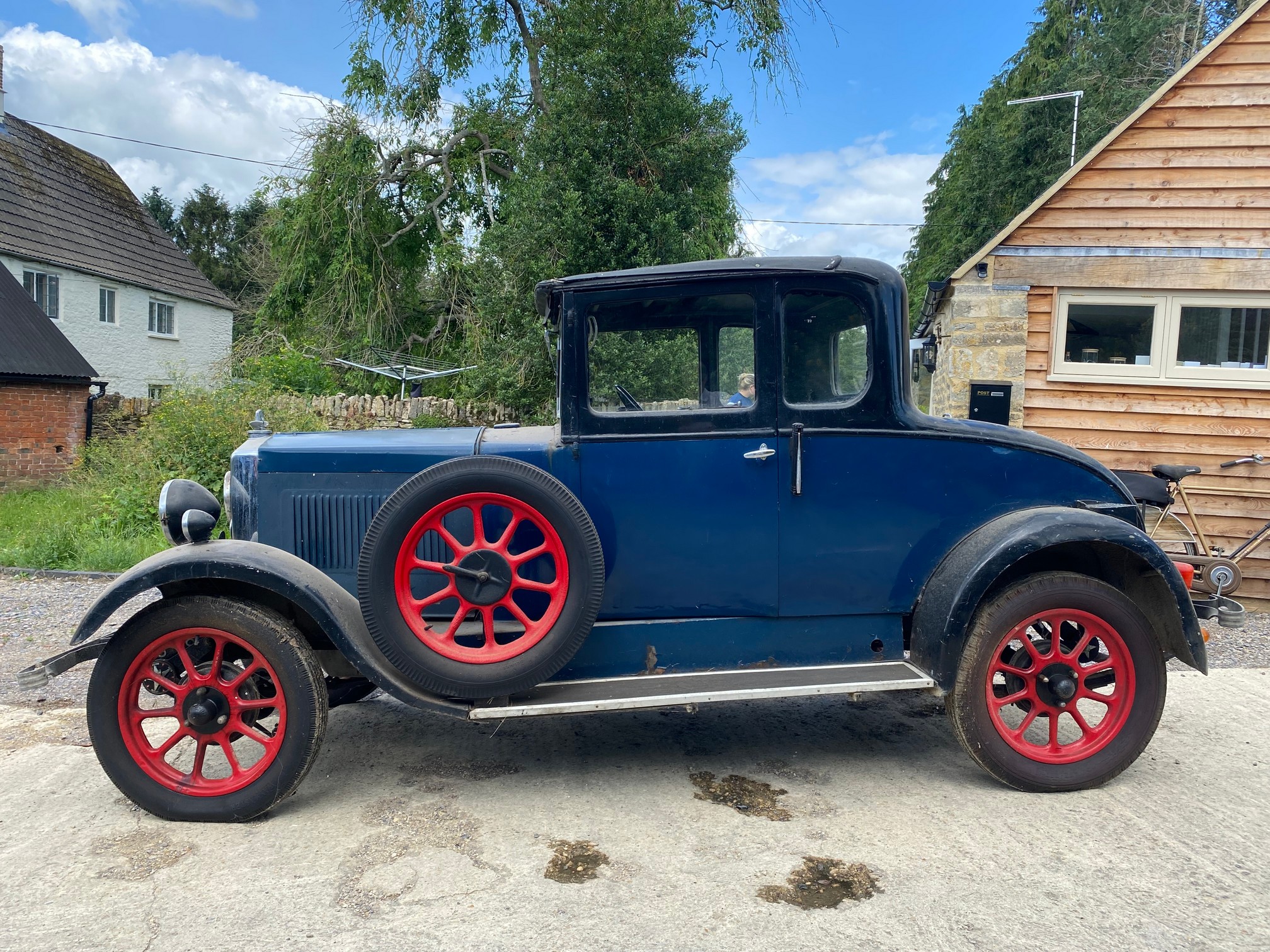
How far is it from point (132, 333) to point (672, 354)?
72.4 feet

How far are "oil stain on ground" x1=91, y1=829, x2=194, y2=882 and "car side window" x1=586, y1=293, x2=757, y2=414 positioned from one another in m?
2.28

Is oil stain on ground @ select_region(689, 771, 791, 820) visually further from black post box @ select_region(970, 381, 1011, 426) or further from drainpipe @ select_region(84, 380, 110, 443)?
drainpipe @ select_region(84, 380, 110, 443)

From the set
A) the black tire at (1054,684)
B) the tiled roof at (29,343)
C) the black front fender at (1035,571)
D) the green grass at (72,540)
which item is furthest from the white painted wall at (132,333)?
the black tire at (1054,684)

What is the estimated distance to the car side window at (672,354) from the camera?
12.0 feet

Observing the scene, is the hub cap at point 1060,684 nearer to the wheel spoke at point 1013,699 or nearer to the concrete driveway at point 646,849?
the wheel spoke at point 1013,699

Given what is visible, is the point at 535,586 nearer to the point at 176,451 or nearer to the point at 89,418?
the point at 176,451

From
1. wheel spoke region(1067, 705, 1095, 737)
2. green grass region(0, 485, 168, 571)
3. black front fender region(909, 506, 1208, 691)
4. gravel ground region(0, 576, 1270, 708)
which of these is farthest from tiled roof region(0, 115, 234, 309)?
wheel spoke region(1067, 705, 1095, 737)

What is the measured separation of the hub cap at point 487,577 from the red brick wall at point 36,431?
46.9ft

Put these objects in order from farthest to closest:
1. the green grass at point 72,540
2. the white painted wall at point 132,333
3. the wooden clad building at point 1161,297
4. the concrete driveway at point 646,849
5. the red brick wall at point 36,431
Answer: the white painted wall at point 132,333 → the red brick wall at point 36,431 → the green grass at point 72,540 → the wooden clad building at point 1161,297 → the concrete driveway at point 646,849

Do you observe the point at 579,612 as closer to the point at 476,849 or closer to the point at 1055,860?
the point at 476,849

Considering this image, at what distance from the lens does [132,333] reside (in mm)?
21578

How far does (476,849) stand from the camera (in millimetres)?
3121

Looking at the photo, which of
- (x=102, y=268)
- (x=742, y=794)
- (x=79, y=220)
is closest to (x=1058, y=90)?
(x=102, y=268)

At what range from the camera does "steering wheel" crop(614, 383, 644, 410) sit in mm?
3695
